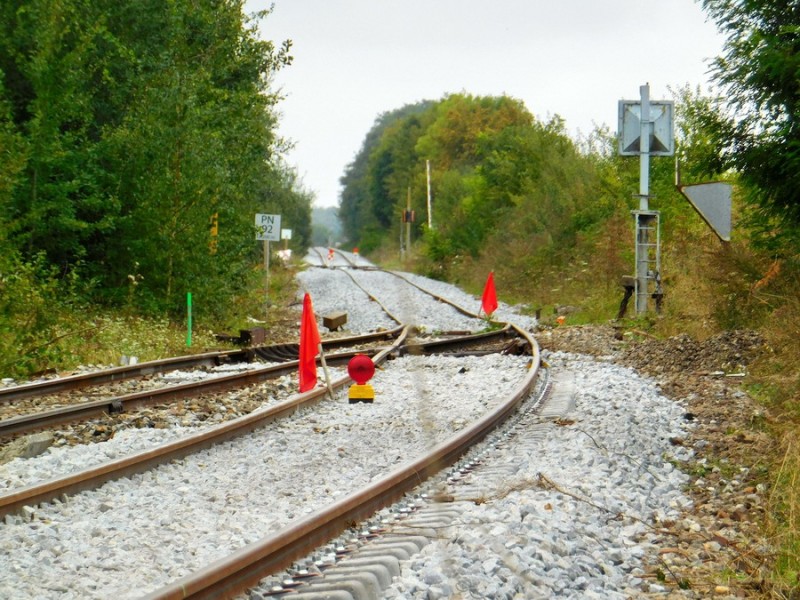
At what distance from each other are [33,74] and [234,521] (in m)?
15.1

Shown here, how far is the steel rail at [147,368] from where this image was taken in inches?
431

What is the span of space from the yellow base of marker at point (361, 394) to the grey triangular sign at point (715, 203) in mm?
6746

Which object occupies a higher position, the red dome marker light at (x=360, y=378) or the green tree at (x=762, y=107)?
the green tree at (x=762, y=107)

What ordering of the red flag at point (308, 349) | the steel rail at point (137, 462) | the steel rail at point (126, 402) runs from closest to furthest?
1. the steel rail at point (137, 462)
2. the steel rail at point (126, 402)
3. the red flag at point (308, 349)

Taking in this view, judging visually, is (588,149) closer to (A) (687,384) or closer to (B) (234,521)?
(A) (687,384)

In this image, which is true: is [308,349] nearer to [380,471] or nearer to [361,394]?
[361,394]

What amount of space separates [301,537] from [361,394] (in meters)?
5.63

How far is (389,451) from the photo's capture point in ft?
25.9

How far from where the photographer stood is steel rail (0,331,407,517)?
595 cm

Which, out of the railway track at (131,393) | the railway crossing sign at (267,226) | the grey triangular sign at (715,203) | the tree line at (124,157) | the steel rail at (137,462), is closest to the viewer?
the steel rail at (137,462)

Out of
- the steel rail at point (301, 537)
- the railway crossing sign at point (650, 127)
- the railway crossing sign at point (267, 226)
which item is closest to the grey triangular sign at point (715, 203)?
the railway crossing sign at point (650, 127)

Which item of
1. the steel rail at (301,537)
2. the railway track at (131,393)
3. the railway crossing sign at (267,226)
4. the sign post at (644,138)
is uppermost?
the sign post at (644,138)

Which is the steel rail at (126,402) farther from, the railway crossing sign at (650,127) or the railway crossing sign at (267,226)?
the railway crossing sign at (267,226)

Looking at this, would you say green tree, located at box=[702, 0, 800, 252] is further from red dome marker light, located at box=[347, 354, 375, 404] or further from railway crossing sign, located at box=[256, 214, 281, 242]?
railway crossing sign, located at box=[256, 214, 281, 242]
